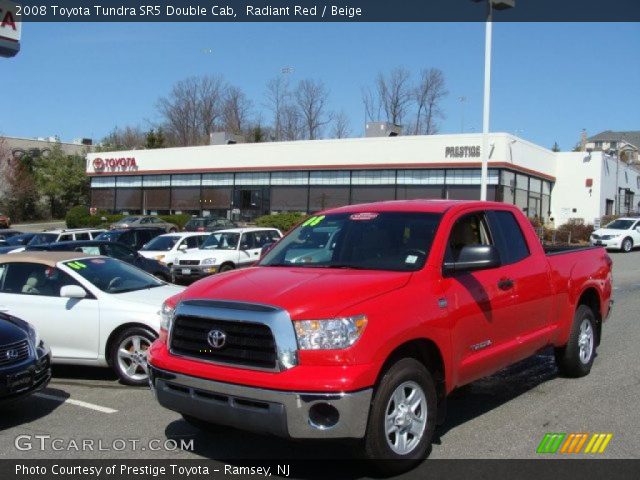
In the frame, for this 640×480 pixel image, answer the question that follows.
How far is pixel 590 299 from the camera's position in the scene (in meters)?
7.87

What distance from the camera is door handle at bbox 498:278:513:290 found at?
5852 mm

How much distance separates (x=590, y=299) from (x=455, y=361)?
339cm

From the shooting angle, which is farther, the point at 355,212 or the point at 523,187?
the point at 523,187

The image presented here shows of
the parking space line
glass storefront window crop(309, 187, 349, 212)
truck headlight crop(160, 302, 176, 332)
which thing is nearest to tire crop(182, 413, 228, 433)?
truck headlight crop(160, 302, 176, 332)

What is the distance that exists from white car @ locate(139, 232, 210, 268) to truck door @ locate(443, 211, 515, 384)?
48.7ft

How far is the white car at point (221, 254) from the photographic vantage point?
18828 mm

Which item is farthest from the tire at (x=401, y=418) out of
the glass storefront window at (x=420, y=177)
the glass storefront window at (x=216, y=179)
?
the glass storefront window at (x=216, y=179)

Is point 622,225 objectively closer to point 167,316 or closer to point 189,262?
point 189,262

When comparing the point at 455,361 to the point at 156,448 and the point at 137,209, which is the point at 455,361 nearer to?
the point at 156,448

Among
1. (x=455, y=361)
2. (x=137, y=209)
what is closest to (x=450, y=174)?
(x=137, y=209)

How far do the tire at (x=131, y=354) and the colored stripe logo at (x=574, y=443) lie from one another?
167 inches

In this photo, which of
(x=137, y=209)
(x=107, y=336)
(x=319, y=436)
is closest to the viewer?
(x=319, y=436)

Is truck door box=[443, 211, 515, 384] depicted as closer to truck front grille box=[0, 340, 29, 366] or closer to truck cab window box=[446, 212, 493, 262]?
truck cab window box=[446, 212, 493, 262]

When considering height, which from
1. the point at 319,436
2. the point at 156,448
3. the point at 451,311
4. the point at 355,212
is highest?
the point at 355,212
